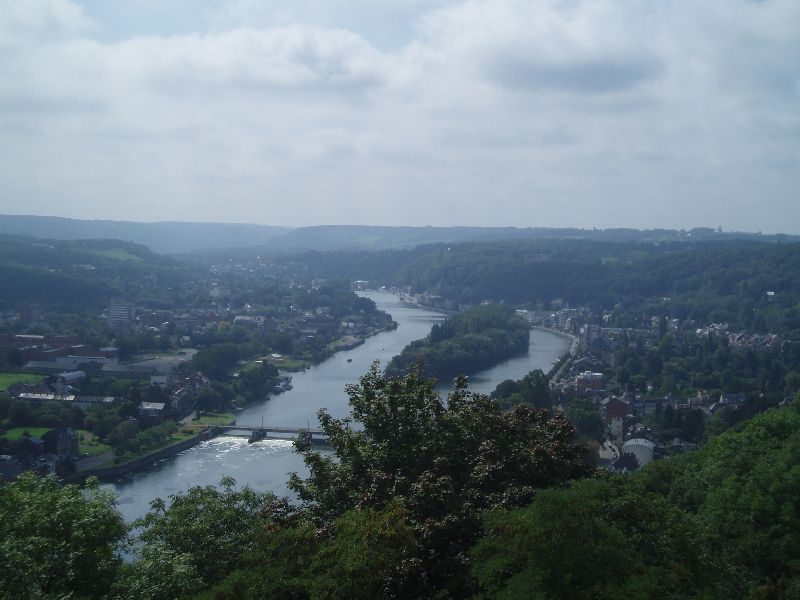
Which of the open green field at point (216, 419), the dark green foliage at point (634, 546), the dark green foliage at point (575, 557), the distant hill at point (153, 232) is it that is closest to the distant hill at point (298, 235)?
the distant hill at point (153, 232)

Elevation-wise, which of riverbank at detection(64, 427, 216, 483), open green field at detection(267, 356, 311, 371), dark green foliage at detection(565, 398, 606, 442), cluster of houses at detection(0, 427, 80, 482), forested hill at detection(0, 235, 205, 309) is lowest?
open green field at detection(267, 356, 311, 371)

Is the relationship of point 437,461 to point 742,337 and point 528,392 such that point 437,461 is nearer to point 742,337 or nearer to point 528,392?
point 528,392

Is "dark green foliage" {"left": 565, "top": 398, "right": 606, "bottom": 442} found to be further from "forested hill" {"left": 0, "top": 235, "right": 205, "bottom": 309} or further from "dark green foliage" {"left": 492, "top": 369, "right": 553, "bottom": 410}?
"forested hill" {"left": 0, "top": 235, "right": 205, "bottom": 309}

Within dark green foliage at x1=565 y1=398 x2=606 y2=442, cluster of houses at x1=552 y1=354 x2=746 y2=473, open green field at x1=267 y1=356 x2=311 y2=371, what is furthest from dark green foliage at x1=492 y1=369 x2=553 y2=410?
open green field at x1=267 y1=356 x2=311 y2=371

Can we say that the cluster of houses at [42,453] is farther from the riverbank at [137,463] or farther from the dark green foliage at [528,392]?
the dark green foliage at [528,392]

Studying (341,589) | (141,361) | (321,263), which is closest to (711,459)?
(341,589)

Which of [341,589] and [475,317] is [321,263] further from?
[341,589]

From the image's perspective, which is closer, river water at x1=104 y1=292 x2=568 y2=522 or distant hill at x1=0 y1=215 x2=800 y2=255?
river water at x1=104 y1=292 x2=568 y2=522
